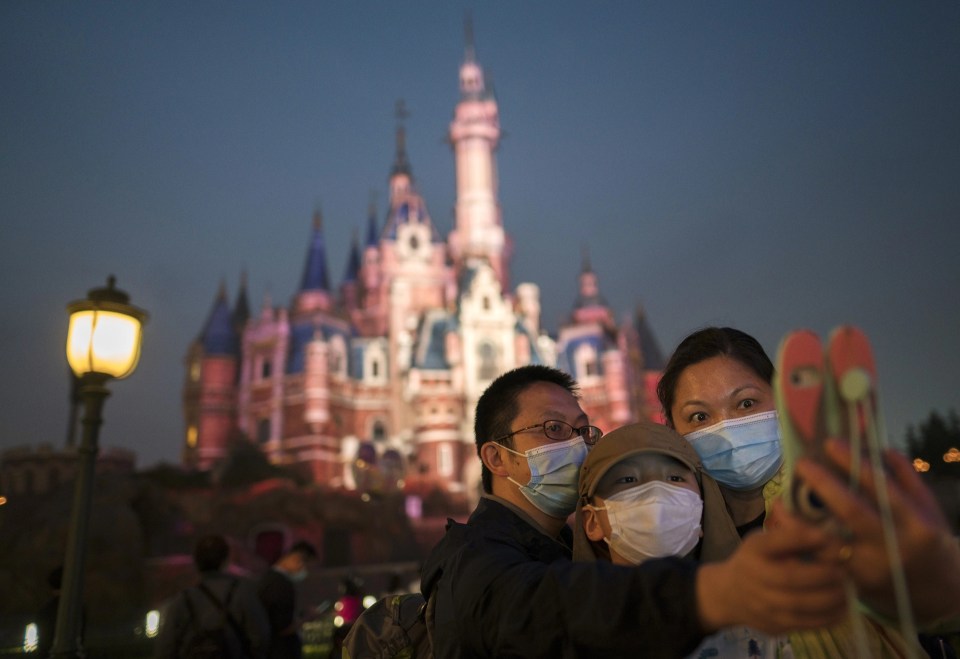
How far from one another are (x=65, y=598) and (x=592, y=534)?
3846 millimetres

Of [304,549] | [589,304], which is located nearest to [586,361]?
[589,304]

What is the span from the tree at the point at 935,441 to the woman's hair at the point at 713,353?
40.0m

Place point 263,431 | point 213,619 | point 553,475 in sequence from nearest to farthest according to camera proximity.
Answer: point 553,475
point 213,619
point 263,431

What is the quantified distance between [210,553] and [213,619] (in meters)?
0.48

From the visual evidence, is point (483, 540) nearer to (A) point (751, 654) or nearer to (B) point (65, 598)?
(A) point (751, 654)

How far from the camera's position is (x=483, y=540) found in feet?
6.30

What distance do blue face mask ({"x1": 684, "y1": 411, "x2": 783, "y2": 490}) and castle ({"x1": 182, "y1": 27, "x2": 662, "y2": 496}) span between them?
27.9 meters

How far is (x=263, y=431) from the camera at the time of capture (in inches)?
1457

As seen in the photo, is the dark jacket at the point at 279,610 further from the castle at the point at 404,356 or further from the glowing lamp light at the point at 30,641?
the castle at the point at 404,356

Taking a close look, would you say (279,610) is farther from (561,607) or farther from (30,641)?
(30,641)

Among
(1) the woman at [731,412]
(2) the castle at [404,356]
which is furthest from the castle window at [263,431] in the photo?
(1) the woman at [731,412]

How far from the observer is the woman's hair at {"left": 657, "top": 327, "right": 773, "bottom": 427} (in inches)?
103

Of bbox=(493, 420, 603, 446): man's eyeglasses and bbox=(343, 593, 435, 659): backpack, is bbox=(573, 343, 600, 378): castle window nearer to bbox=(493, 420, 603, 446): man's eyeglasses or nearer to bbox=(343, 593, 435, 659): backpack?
bbox=(493, 420, 603, 446): man's eyeglasses

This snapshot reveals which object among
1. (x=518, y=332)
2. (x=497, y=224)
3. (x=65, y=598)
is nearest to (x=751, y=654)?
(x=65, y=598)
